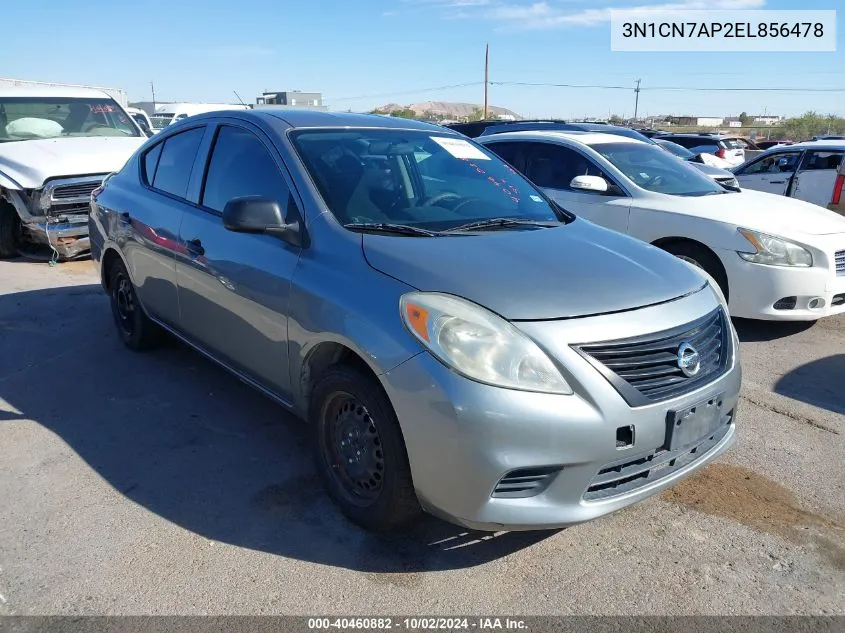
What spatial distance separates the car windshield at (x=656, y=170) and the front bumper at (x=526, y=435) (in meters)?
4.25

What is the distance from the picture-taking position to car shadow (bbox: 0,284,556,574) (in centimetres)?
291

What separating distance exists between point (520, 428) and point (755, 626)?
1.11 m

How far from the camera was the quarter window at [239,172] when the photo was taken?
3.47 meters

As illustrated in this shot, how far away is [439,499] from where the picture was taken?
8.30ft

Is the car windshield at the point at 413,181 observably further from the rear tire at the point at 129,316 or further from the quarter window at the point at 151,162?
the rear tire at the point at 129,316

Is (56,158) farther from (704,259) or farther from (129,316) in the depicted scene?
(704,259)

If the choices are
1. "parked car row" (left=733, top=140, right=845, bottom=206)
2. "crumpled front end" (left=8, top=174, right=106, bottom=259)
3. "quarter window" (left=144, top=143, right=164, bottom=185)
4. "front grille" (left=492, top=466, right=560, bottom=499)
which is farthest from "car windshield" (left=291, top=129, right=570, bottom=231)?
"parked car row" (left=733, top=140, right=845, bottom=206)

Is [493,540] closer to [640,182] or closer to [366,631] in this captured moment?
[366,631]

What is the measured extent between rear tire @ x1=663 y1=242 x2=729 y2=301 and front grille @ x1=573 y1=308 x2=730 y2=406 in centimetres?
293

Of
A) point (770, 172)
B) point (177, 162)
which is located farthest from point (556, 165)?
point (770, 172)

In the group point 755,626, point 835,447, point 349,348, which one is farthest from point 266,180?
point 835,447

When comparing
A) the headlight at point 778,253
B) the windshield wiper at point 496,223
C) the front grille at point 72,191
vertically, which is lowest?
the headlight at point 778,253

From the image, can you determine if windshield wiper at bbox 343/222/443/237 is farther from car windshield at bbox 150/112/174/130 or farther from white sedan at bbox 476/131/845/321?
car windshield at bbox 150/112/174/130

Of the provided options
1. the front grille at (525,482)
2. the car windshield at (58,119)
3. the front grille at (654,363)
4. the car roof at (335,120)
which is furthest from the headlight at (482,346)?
the car windshield at (58,119)
